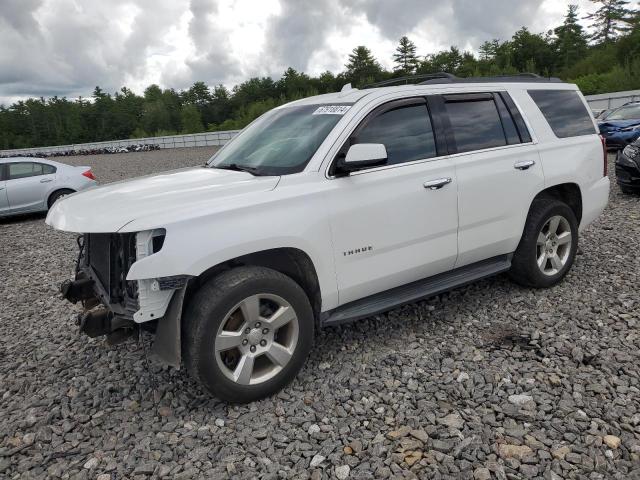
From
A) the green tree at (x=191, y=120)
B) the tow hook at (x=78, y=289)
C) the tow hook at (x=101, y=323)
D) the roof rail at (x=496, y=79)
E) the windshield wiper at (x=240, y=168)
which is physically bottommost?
the tow hook at (x=101, y=323)

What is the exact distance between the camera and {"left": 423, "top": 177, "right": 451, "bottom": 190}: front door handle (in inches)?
144

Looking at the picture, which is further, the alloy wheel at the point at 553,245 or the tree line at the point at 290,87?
the tree line at the point at 290,87

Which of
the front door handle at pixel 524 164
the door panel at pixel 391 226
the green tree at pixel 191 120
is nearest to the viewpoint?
the door panel at pixel 391 226

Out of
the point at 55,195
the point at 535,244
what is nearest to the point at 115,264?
the point at 535,244

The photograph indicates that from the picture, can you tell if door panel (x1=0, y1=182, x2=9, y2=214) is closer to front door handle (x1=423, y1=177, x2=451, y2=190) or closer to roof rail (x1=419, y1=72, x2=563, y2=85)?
roof rail (x1=419, y1=72, x2=563, y2=85)

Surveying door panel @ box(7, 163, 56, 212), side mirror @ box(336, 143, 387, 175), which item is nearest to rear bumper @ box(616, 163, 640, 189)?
side mirror @ box(336, 143, 387, 175)

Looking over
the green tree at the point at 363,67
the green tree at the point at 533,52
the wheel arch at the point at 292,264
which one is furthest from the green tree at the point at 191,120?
the wheel arch at the point at 292,264

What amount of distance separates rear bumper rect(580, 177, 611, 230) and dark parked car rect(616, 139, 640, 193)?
176 inches

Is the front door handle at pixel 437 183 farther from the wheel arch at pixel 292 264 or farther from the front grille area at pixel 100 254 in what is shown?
the front grille area at pixel 100 254

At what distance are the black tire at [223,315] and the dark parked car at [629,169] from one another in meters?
7.90

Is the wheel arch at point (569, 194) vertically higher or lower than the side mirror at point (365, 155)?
lower

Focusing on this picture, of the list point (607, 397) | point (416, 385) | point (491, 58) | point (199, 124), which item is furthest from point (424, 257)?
point (199, 124)

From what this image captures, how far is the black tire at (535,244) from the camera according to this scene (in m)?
4.45

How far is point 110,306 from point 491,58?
8430 cm
